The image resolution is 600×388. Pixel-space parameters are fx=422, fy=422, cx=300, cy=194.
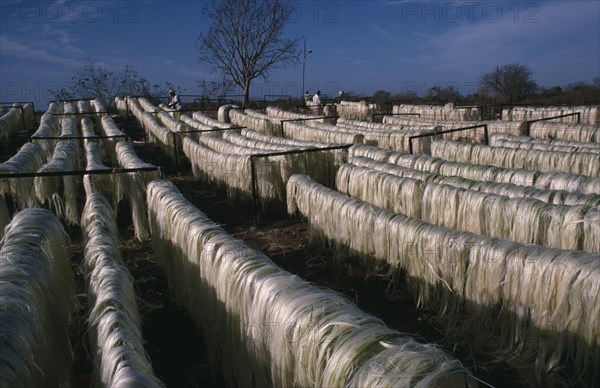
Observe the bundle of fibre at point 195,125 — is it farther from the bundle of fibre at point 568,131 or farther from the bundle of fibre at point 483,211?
the bundle of fibre at point 568,131

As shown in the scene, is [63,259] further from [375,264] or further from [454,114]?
[454,114]

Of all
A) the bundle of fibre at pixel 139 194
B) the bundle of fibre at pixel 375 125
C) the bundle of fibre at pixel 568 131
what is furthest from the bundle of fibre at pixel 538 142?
the bundle of fibre at pixel 139 194

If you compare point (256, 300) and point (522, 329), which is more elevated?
point (256, 300)

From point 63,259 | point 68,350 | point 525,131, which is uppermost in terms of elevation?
point 525,131

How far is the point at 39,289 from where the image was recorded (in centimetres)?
378

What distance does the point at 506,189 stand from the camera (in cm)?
699

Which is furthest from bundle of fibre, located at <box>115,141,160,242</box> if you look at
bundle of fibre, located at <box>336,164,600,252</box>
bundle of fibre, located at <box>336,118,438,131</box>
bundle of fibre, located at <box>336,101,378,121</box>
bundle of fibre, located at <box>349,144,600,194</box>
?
bundle of fibre, located at <box>336,101,378,121</box>

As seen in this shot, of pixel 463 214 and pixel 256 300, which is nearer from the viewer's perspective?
pixel 256 300

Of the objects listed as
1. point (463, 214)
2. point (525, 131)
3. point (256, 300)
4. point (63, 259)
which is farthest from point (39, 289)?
→ point (525, 131)

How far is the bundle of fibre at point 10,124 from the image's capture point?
2047cm

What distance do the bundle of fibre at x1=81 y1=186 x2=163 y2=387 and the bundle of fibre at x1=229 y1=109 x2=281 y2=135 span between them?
17684 millimetres

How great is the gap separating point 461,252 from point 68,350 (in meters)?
4.37

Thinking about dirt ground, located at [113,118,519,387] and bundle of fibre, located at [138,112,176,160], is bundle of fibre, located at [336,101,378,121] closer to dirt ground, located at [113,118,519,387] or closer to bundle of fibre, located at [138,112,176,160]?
bundle of fibre, located at [138,112,176,160]

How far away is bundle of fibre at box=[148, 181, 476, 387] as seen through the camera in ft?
7.78
